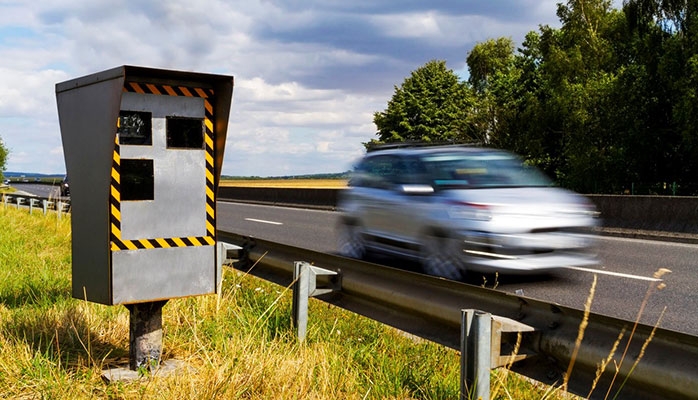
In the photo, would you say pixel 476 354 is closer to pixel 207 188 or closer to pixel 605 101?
pixel 207 188

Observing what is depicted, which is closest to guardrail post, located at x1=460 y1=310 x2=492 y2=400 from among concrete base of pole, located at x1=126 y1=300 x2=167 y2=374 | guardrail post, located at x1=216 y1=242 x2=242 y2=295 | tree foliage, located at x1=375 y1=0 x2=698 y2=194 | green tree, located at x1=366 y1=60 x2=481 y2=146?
concrete base of pole, located at x1=126 y1=300 x2=167 y2=374

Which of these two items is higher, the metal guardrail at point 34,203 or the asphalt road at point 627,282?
the metal guardrail at point 34,203

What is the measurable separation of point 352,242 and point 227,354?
20.6 ft

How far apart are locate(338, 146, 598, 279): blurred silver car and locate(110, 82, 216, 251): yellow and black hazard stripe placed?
413 centimetres

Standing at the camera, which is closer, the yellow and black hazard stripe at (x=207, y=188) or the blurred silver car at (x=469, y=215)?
the yellow and black hazard stripe at (x=207, y=188)

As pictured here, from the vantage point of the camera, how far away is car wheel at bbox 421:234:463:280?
28.0ft

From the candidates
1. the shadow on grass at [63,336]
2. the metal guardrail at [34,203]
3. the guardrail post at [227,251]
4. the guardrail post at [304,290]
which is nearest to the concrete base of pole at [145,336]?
the shadow on grass at [63,336]

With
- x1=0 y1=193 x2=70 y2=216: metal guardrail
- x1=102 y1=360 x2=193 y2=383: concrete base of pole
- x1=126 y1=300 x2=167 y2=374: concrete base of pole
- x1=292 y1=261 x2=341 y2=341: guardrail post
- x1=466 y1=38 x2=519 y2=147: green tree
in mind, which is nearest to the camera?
x1=102 y1=360 x2=193 y2=383: concrete base of pole

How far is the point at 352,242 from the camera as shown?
429 inches

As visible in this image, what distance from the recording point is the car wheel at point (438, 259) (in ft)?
28.0

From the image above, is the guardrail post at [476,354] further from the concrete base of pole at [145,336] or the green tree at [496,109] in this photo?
the green tree at [496,109]

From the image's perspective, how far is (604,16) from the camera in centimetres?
5200

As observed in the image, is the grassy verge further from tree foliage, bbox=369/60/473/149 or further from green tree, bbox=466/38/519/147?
tree foliage, bbox=369/60/473/149

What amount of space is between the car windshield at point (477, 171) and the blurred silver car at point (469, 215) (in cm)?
1
